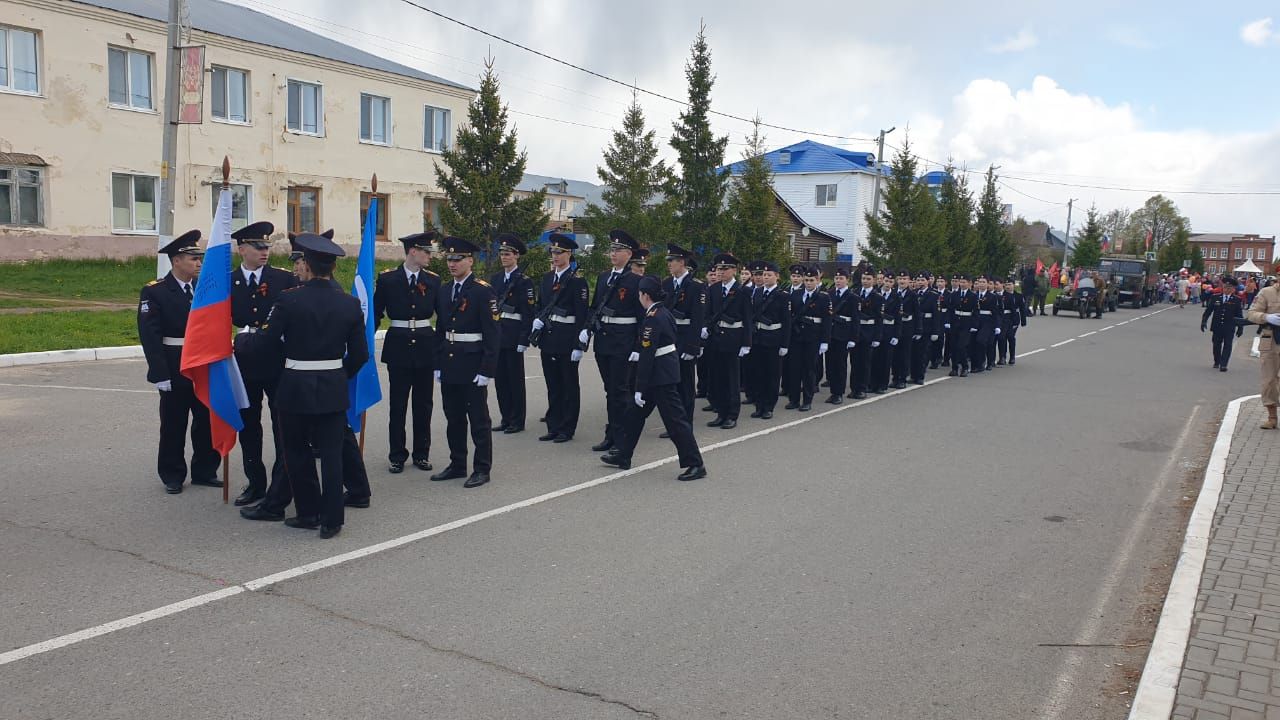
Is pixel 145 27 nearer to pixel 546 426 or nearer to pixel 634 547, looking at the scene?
pixel 546 426

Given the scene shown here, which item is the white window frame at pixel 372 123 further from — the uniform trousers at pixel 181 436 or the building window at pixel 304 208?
the uniform trousers at pixel 181 436

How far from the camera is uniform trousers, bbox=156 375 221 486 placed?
23.5 ft

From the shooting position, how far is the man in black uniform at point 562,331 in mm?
9695

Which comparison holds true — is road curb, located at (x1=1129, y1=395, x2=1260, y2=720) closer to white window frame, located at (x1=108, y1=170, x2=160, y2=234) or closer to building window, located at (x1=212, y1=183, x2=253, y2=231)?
white window frame, located at (x1=108, y1=170, x2=160, y2=234)

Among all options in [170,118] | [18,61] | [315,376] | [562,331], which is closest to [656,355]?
[562,331]

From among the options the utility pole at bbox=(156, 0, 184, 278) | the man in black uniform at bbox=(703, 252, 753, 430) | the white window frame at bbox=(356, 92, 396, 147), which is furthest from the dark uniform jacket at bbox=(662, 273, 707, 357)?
the white window frame at bbox=(356, 92, 396, 147)

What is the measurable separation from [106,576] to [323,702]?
82.7 inches

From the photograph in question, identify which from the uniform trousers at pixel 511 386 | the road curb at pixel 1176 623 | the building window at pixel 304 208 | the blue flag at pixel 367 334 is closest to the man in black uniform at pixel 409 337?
the blue flag at pixel 367 334

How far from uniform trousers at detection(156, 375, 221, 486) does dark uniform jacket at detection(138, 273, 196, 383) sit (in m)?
0.14

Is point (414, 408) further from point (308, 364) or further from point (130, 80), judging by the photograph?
point (130, 80)

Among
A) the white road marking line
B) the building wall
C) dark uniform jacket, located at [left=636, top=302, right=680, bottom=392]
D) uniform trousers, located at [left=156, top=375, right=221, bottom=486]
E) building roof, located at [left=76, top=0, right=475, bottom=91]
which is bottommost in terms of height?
the white road marking line

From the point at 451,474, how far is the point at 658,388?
6.02ft

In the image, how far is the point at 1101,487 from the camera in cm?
839

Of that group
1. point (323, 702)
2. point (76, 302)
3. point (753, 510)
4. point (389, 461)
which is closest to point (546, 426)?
point (389, 461)
